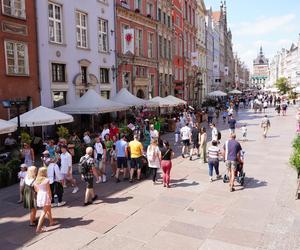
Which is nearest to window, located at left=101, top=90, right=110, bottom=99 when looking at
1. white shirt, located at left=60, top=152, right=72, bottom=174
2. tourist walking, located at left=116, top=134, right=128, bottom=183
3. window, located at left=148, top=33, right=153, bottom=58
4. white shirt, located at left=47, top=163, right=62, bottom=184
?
window, located at left=148, top=33, right=153, bottom=58

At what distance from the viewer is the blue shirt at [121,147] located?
36.4 feet

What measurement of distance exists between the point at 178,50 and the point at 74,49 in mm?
22217

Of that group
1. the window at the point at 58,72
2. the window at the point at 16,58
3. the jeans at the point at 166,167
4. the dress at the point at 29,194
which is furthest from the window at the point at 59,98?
the dress at the point at 29,194

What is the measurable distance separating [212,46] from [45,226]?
6321 centimetres

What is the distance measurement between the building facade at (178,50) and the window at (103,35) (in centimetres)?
1479

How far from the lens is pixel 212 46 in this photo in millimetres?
66438

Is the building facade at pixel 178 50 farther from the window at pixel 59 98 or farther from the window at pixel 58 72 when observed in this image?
the window at pixel 59 98

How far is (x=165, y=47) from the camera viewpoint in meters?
34.9

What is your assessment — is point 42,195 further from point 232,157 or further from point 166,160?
point 232,157

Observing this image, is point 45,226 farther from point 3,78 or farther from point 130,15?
point 130,15

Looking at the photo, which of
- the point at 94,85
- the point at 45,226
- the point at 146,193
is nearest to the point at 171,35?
the point at 94,85

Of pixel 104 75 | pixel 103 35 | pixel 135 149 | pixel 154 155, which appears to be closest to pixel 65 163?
pixel 135 149

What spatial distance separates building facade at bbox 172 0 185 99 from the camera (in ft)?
126

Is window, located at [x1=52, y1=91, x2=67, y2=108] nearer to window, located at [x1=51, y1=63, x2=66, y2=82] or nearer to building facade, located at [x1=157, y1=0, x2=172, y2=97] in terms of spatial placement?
window, located at [x1=51, y1=63, x2=66, y2=82]
